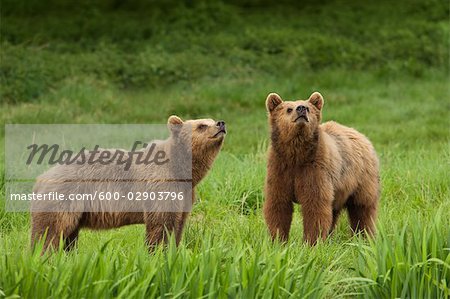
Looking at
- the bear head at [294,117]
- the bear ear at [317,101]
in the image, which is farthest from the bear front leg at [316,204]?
the bear ear at [317,101]

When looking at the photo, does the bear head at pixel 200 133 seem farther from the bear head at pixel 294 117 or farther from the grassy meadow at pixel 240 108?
the grassy meadow at pixel 240 108

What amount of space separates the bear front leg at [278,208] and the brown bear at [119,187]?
1.84ft

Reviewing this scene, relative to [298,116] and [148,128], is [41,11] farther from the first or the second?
[298,116]

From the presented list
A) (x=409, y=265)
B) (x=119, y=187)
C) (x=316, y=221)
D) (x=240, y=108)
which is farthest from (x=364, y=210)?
(x=240, y=108)

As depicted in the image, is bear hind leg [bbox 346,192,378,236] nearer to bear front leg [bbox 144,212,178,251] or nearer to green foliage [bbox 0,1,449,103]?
bear front leg [bbox 144,212,178,251]

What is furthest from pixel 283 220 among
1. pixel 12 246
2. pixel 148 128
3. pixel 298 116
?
pixel 148 128

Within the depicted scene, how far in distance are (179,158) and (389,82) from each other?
35.1ft

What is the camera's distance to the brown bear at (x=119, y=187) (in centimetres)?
554

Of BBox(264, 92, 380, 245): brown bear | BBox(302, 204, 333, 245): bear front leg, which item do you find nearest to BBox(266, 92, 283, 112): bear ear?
BBox(264, 92, 380, 245): brown bear

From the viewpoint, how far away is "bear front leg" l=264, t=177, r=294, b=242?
603 centimetres

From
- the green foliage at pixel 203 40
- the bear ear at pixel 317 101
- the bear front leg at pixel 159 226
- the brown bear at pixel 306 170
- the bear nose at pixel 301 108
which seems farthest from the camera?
the green foliage at pixel 203 40

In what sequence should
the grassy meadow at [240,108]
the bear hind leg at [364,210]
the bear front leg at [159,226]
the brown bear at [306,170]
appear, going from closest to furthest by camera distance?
1. the grassy meadow at [240,108]
2. the bear front leg at [159,226]
3. the brown bear at [306,170]
4. the bear hind leg at [364,210]

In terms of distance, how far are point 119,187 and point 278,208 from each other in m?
1.17

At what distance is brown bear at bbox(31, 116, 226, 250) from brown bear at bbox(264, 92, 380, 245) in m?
0.52
